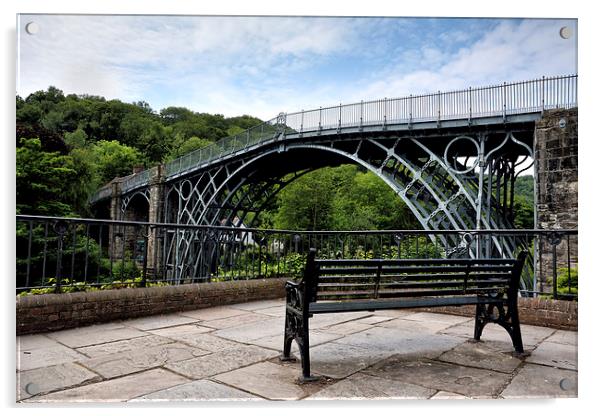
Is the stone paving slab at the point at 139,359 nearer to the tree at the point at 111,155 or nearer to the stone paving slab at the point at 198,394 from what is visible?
the stone paving slab at the point at 198,394

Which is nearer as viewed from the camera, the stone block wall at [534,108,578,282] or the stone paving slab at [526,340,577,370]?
the stone paving slab at [526,340,577,370]

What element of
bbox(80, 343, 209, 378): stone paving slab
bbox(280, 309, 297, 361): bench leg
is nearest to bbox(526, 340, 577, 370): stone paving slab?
bbox(280, 309, 297, 361): bench leg

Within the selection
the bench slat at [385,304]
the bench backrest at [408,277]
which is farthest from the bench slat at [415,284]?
the bench slat at [385,304]

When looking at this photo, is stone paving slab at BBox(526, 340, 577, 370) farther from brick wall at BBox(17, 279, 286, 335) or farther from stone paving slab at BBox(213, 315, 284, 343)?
brick wall at BBox(17, 279, 286, 335)

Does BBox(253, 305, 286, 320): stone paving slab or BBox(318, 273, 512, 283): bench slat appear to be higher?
BBox(318, 273, 512, 283): bench slat

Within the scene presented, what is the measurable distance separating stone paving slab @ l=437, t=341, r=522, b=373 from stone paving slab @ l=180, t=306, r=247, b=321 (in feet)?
7.82

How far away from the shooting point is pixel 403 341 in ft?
11.7

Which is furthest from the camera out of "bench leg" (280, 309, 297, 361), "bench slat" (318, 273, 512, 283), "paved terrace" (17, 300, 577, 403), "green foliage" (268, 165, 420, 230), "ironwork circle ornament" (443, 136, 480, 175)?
"green foliage" (268, 165, 420, 230)

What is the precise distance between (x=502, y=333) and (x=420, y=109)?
830 centimetres

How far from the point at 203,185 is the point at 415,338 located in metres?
19.4

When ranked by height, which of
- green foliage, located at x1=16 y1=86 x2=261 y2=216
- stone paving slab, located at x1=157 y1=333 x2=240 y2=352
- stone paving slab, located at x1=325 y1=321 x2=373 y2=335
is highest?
green foliage, located at x1=16 y1=86 x2=261 y2=216

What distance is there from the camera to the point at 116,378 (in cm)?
254

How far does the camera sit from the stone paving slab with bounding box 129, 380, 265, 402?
2.31 metres
